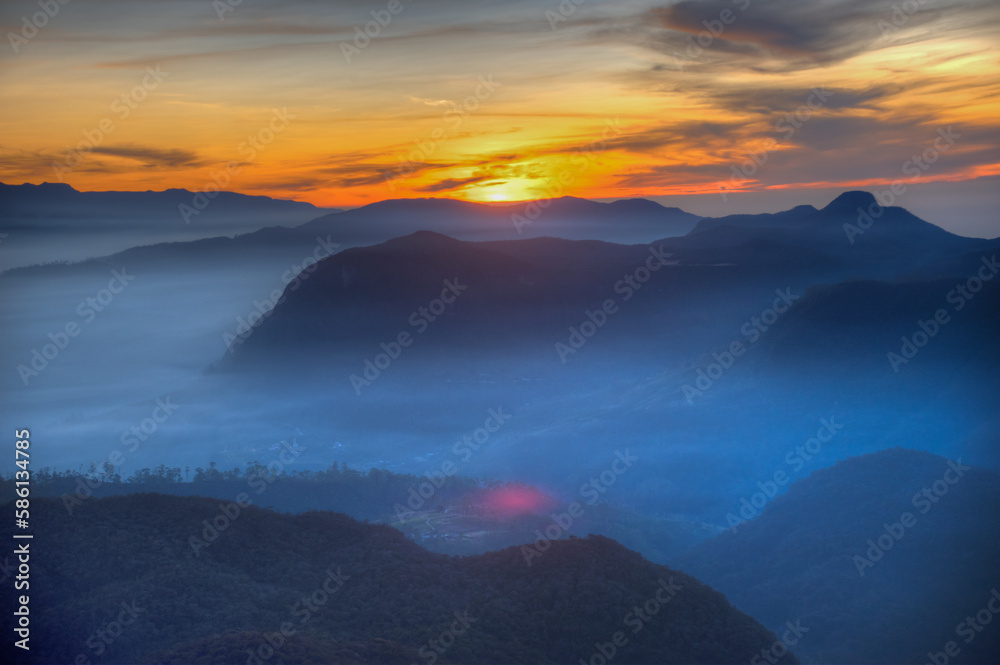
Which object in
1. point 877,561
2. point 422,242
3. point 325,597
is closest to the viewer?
point 325,597

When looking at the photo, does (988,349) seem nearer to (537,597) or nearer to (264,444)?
(537,597)

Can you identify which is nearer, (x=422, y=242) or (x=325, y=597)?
Result: (x=325, y=597)

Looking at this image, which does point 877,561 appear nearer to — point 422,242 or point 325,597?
point 325,597

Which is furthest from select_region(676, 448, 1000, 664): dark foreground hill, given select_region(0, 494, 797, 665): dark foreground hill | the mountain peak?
the mountain peak

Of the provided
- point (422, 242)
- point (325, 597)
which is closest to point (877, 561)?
point (325, 597)

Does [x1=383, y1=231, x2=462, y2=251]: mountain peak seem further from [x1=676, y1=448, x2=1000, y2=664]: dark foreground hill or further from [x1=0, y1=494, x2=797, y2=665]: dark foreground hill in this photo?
[x1=0, y1=494, x2=797, y2=665]: dark foreground hill

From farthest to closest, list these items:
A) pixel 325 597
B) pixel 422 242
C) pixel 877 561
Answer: pixel 422 242
pixel 877 561
pixel 325 597

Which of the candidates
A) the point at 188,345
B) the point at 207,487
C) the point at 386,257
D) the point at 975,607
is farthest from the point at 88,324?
the point at 975,607
